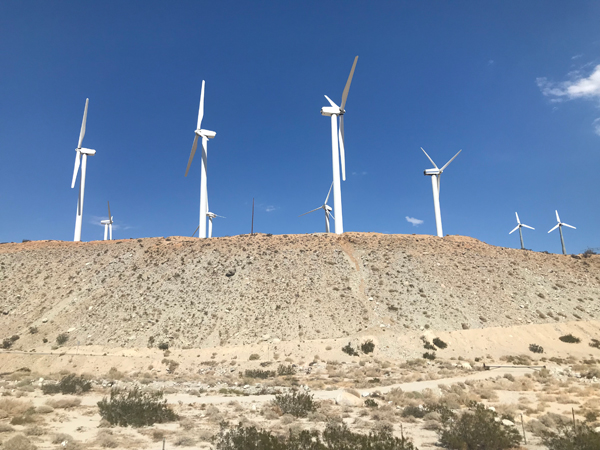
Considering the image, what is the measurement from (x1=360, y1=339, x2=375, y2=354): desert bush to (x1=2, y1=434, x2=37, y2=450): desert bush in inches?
1187

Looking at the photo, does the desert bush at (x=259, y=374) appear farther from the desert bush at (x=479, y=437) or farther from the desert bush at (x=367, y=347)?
the desert bush at (x=479, y=437)

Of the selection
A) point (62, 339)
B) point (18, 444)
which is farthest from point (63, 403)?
point (62, 339)

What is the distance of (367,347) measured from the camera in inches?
1492

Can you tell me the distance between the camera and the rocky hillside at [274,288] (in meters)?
42.5

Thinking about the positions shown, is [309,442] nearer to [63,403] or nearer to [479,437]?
[479,437]

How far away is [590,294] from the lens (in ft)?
167

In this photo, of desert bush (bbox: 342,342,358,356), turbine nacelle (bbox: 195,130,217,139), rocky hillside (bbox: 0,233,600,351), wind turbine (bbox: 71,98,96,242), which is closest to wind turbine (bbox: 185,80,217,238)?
turbine nacelle (bbox: 195,130,217,139)

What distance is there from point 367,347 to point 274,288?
594 inches

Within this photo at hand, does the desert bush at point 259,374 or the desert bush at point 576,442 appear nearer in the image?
the desert bush at point 576,442

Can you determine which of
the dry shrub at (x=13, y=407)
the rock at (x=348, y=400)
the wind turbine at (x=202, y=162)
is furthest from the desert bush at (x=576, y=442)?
the wind turbine at (x=202, y=162)

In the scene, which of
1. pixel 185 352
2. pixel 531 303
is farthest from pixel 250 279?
pixel 531 303

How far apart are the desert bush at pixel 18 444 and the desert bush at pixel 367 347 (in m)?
30.1

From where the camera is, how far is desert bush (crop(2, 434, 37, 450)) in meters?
11.0

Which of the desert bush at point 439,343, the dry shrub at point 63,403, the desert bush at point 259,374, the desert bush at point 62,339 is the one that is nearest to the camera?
the dry shrub at point 63,403
